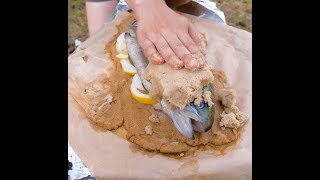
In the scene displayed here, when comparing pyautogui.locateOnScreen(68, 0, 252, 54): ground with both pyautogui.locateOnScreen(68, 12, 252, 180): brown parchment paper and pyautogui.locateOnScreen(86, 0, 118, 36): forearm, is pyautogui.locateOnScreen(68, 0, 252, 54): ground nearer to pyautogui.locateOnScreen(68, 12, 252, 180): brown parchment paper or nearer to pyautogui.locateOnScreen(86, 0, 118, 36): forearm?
pyautogui.locateOnScreen(86, 0, 118, 36): forearm

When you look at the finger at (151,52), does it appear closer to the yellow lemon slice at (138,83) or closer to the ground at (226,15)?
the yellow lemon slice at (138,83)

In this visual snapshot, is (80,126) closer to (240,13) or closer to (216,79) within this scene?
(216,79)

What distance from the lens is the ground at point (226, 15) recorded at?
289cm

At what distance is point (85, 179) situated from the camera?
1542mm

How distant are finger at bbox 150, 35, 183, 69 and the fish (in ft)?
0.36

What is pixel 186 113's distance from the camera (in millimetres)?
1468

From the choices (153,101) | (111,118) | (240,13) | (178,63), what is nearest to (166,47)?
(178,63)

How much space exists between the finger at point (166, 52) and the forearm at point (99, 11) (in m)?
0.76

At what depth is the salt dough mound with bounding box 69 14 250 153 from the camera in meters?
1.64

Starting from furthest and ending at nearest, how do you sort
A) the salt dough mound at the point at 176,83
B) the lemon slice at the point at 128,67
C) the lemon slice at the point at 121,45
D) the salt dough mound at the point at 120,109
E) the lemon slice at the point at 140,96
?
the lemon slice at the point at 121,45, the lemon slice at the point at 128,67, the lemon slice at the point at 140,96, the salt dough mound at the point at 120,109, the salt dough mound at the point at 176,83

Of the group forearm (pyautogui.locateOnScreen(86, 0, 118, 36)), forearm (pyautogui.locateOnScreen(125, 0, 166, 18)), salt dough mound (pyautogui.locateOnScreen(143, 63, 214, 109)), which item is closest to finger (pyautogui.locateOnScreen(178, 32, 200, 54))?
salt dough mound (pyautogui.locateOnScreen(143, 63, 214, 109))

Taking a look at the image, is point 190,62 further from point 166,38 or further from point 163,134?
point 163,134

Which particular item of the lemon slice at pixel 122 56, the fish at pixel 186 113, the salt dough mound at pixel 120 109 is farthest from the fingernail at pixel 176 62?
the lemon slice at pixel 122 56

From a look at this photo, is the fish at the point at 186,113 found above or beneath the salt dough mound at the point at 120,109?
above
